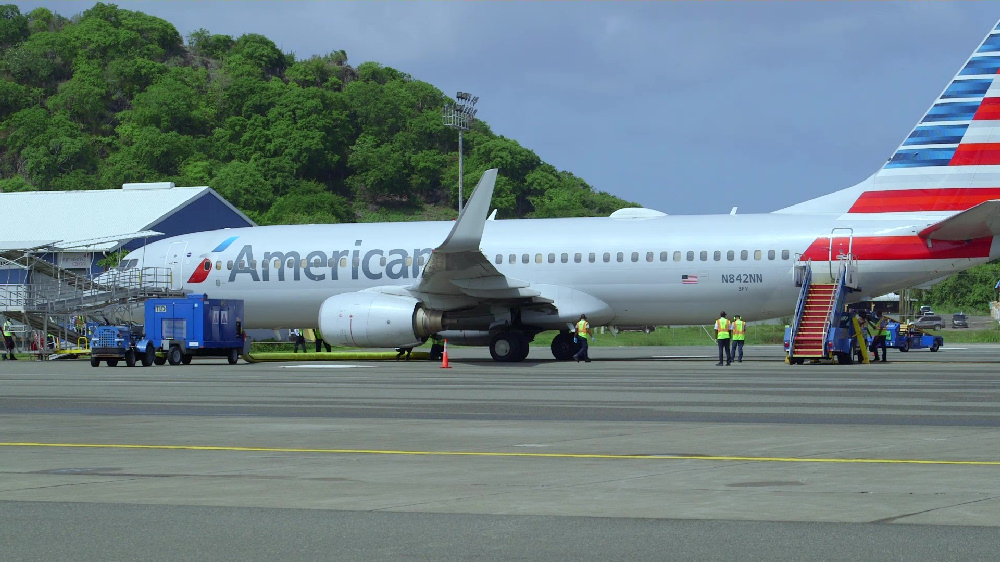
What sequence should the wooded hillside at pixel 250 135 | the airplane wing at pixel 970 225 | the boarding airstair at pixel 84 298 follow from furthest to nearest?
the wooded hillside at pixel 250 135 → the boarding airstair at pixel 84 298 → the airplane wing at pixel 970 225

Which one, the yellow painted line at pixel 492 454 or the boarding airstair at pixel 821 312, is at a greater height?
the boarding airstair at pixel 821 312

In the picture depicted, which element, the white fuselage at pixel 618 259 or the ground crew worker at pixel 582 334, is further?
the ground crew worker at pixel 582 334

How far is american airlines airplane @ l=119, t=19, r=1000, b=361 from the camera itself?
3041 centimetres

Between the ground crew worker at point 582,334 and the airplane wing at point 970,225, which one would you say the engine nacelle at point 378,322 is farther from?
the airplane wing at point 970,225

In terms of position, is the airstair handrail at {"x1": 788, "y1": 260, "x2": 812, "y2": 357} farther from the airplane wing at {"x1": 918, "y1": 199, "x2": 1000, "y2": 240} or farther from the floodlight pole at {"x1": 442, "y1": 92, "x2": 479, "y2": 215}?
the floodlight pole at {"x1": 442, "y1": 92, "x2": 479, "y2": 215}

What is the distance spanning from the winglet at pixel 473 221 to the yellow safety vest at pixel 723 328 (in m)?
6.61

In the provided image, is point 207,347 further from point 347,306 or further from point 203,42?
point 203,42

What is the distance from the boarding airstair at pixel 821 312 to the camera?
3055 centimetres

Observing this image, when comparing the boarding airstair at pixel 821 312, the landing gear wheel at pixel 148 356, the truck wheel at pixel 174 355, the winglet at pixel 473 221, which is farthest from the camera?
the truck wheel at pixel 174 355

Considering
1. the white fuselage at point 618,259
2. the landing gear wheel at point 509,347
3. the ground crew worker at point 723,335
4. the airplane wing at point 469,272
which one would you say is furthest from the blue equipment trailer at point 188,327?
the ground crew worker at point 723,335

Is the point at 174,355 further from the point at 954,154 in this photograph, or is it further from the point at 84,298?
the point at 954,154

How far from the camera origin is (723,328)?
31.0 m

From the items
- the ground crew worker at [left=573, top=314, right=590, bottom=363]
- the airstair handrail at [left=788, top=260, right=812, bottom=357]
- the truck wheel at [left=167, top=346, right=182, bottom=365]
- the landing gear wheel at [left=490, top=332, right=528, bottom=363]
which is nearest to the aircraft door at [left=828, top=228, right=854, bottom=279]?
→ the airstair handrail at [left=788, top=260, right=812, bottom=357]

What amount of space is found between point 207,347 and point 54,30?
156m
